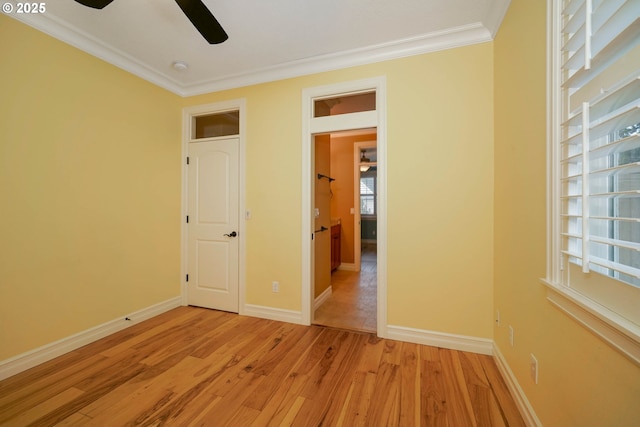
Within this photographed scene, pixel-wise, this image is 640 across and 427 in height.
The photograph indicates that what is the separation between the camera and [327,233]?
3.54 m

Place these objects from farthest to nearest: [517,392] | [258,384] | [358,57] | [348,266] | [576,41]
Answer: [348,266] < [358,57] < [258,384] < [517,392] < [576,41]

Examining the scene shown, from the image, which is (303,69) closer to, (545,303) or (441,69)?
(441,69)

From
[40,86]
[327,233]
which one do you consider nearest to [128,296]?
[40,86]

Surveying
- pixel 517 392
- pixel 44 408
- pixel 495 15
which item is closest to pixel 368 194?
pixel 495 15

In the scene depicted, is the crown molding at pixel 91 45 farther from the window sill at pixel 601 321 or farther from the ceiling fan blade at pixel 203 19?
the window sill at pixel 601 321

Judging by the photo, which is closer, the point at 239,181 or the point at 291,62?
the point at 291,62

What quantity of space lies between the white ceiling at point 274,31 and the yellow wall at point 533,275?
0.44 meters

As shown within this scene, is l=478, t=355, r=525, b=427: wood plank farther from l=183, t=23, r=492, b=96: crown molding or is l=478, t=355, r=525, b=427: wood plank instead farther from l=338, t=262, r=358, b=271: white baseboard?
l=338, t=262, r=358, b=271: white baseboard

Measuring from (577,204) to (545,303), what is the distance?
1.78 ft

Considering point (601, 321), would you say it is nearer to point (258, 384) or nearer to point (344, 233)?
point (258, 384)

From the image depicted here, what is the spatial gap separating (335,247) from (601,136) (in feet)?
13.6

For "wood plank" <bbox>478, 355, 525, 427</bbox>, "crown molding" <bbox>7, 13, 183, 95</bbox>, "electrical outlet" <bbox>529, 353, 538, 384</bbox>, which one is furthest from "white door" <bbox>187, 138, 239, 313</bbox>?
"electrical outlet" <bbox>529, 353, 538, 384</bbox>

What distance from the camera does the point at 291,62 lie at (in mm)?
2625

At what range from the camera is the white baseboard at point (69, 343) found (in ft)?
6.09
